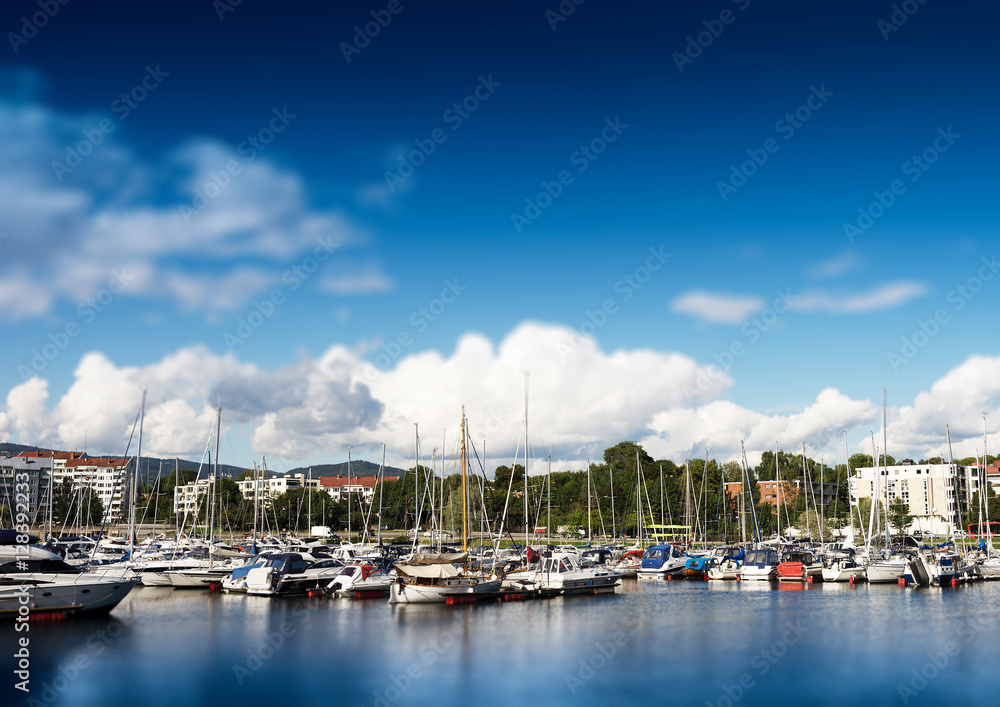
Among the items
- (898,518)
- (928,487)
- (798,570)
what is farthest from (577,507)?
(928,487)

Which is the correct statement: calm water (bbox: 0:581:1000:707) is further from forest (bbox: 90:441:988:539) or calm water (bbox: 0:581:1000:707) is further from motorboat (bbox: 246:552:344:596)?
forest (bbox: 90:441:988:539)

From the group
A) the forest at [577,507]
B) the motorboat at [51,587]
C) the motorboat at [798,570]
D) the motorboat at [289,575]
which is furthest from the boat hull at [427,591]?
the forest at [577,507]

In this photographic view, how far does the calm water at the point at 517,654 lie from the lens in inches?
1089

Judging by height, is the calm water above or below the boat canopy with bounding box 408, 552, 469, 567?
below

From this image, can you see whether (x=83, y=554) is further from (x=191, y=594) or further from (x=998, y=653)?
(x=998, y=653)

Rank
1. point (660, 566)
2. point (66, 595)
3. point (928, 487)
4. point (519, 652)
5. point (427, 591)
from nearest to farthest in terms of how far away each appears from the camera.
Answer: point (519, 652) → point (66, 595) → point (427, 591) → point (660, 566) → point (928, 487)

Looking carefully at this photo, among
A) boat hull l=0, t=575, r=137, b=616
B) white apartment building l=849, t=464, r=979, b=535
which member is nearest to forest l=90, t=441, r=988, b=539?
white apartment building l=849, t=464, r=979, b=535

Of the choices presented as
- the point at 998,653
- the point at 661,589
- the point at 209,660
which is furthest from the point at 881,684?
the point at 661,589

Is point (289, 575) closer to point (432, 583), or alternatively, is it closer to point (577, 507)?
point (432, 583)

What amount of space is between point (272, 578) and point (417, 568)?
10774mm

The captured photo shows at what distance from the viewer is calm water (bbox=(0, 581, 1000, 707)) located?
27656 millimetres

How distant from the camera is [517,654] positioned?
3434 centimetres

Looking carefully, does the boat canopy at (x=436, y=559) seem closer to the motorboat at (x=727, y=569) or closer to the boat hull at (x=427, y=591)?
the boat hull at (x=427, y=591)

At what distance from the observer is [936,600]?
179ft
